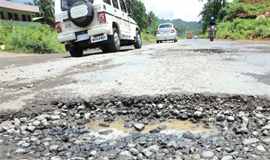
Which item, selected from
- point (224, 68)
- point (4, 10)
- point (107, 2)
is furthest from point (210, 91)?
point (4, 10)

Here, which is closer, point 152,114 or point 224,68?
point 152,114

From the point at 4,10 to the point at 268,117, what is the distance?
30847 mm

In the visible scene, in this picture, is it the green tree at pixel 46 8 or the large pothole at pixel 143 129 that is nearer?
the large pothole at pixel 143 129

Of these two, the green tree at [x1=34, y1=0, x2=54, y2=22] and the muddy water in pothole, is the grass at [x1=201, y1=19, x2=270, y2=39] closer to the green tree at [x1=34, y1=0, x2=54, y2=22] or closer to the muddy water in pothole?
the muddy water in pothole

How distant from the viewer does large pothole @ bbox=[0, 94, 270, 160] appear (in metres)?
1.50

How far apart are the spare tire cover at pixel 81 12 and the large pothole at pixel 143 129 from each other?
4.08m

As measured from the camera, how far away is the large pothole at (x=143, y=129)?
4.91ft

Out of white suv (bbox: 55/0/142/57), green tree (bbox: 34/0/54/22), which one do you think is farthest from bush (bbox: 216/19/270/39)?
green tree (bbox: 34/0/54/22)

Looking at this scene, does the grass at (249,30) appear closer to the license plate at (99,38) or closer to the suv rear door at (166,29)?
the suv rear door at (166,29)

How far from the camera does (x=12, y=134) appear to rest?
190cm

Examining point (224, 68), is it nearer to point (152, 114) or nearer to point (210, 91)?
point (210, 91)

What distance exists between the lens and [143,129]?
6.21 ft

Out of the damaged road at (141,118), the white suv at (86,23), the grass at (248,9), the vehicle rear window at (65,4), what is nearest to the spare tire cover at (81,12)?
the white suv at (86,23)

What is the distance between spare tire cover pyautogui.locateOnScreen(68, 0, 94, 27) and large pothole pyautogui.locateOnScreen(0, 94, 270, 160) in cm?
408
